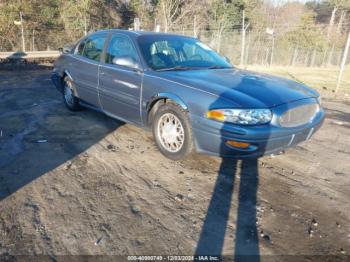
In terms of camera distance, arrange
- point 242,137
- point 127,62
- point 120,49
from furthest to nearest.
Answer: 1. point 120,49
2. point 127,62
3. point 242,137

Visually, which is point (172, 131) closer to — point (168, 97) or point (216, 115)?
point (168, 97)

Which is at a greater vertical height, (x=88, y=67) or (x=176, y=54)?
(x=176, y=54)

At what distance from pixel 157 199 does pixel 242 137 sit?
112 centimetres

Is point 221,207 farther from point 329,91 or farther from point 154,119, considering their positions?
point 329,91

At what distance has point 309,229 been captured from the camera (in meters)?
2.92

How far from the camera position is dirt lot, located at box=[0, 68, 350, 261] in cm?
268

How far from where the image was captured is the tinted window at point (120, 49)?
15.3 feet

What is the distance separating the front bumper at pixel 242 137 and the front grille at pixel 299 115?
2.7 inches

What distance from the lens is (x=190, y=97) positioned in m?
3.83

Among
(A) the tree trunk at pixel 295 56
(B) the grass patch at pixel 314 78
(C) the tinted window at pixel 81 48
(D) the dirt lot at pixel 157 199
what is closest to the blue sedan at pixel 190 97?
(C) the tinted window at pixel 81 48

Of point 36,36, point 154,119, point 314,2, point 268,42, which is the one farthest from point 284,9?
point 154,119

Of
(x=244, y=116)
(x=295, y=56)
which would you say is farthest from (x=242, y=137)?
(x=295, y=56)

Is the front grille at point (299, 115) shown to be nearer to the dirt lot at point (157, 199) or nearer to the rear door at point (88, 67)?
the dirt lot at point (157, 199)

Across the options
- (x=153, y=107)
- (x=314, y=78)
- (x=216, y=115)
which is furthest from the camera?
(x=314, y=78)
